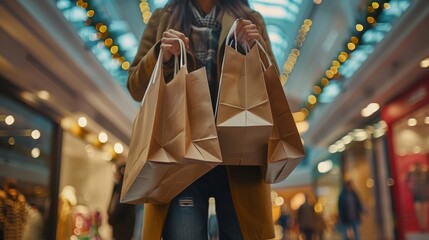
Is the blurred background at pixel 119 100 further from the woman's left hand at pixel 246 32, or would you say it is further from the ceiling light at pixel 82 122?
the woman's left hand at pixel 246 32

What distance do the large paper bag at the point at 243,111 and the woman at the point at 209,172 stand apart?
0.13 m

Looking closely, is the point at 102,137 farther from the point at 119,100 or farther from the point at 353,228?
the point at 353,228

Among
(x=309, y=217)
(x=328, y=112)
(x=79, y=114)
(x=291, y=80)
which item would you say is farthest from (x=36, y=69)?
(x=291, y=80)

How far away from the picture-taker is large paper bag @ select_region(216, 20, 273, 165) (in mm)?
938

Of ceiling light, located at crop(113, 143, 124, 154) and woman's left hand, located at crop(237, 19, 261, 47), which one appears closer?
woman's left hand, located at crop(237, 19, 261, 47)

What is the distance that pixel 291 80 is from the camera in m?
12.3

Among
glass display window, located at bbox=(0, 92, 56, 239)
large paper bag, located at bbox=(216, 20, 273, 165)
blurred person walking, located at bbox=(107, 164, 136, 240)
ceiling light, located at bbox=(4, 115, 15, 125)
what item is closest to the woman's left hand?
large paper bag, located at bbox=(216, 20, 273, 165)

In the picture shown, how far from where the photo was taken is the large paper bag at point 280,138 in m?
0.99

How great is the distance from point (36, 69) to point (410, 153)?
4856 mm

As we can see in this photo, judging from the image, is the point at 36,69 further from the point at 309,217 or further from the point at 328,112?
the point at 328,112

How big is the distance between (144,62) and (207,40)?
0.18 meters

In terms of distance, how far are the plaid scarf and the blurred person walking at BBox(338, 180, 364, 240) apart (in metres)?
7.43

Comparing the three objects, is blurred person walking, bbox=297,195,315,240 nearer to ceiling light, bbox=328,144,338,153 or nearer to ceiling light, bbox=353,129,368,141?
ceiling light, bbox=353,129,368,141

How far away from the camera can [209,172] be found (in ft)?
3.80
